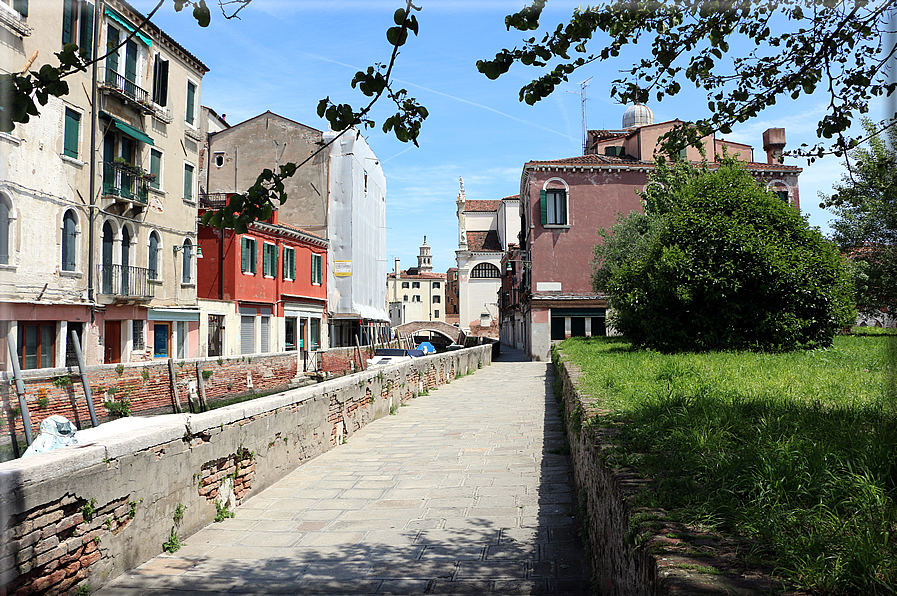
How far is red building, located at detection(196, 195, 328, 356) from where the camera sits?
26656mm

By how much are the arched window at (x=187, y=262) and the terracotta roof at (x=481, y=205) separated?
47.1 metres

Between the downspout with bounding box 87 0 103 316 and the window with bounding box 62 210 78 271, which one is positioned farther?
the downspout with bounding box 87 0 103 316

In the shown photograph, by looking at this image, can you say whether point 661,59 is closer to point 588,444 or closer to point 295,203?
point 588,444

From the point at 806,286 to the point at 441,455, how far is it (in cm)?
735

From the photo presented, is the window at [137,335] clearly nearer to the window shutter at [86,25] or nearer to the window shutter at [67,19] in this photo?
the window shutter at [86,25]

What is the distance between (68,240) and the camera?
18.0 m

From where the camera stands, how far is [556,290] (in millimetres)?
32594

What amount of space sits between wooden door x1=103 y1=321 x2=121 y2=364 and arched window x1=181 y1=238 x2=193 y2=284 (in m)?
3.86

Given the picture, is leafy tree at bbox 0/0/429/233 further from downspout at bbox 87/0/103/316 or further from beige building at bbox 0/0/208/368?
downspout at bbox 87/0/103/316

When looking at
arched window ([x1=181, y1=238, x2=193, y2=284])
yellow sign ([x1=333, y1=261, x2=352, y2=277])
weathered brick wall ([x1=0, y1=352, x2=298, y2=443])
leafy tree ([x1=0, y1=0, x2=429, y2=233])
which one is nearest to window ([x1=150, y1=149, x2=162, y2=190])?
arched window ([x1=181, y1=238, x2=193, y2=284])

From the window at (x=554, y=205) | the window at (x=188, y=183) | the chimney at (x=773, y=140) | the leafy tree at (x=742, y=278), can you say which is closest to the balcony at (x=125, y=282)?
the window at (x=188, y=183)

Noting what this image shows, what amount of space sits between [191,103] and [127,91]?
4458 mm

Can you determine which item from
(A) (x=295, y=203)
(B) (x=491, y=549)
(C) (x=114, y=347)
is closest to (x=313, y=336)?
(A) (x=295, y=203)

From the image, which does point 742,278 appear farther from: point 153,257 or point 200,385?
point 153,257
